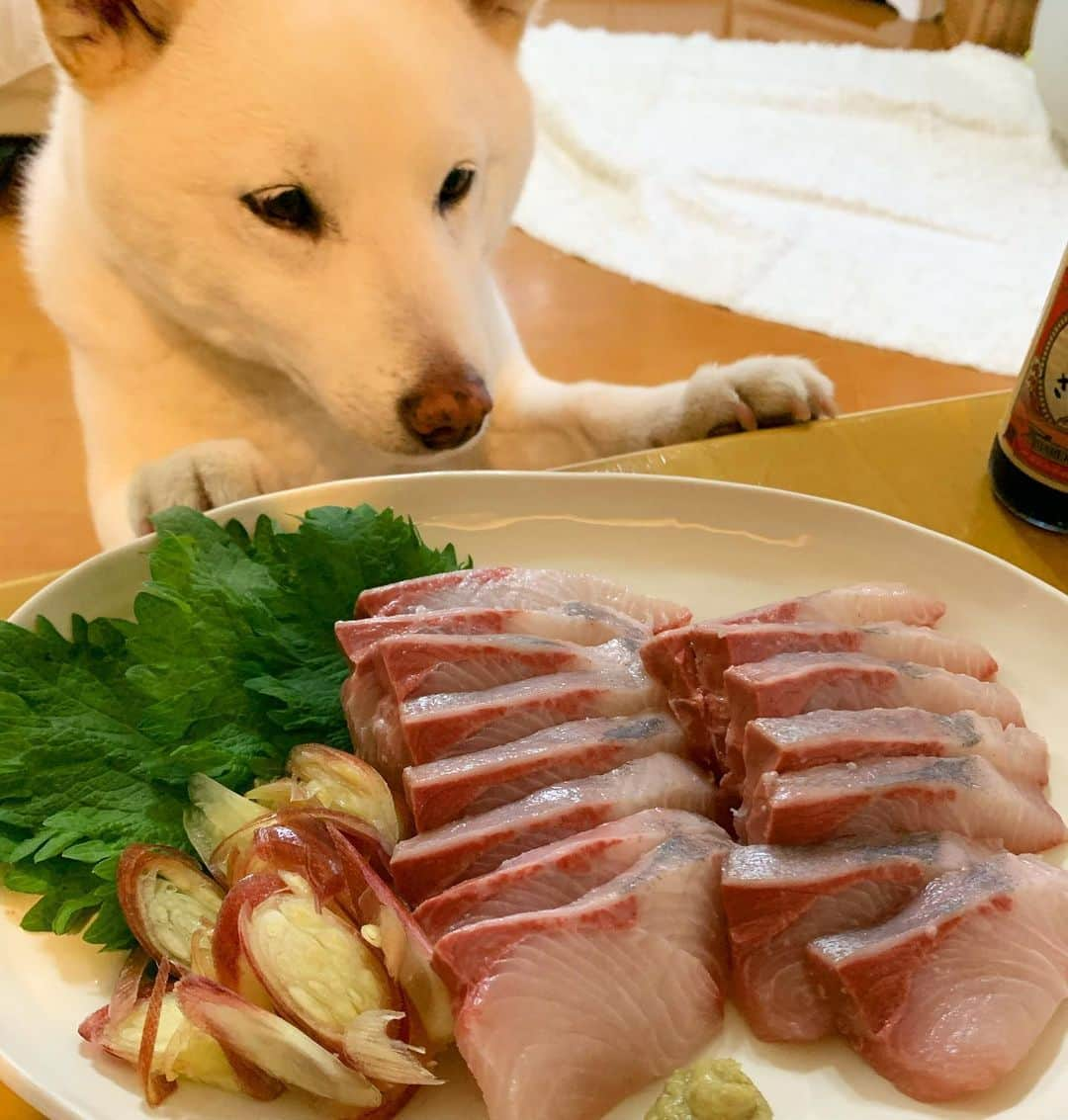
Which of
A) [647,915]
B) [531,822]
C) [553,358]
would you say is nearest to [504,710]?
[531,822]

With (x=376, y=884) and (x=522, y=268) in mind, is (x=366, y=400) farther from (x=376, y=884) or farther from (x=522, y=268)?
(x=522, y=268)

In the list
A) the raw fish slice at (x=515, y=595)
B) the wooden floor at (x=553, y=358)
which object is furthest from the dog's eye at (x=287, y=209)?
the wooden floor at (x=553, y=358)

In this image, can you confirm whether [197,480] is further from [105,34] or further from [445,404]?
[105,34]

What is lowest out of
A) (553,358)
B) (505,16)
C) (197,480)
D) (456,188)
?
(553,358)

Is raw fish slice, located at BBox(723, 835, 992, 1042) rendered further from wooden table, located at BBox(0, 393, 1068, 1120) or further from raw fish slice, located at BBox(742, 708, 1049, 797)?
wooden table, located at BBox(0, 393, 1068, 1120)

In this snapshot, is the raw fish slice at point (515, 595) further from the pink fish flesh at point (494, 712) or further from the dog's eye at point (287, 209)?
the dog's eye at point (287, 209)

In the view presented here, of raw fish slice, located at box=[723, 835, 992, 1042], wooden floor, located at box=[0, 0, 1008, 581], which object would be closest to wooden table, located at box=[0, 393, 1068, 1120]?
raw fish slice, located at box=[723, 835, 992, 1042]
